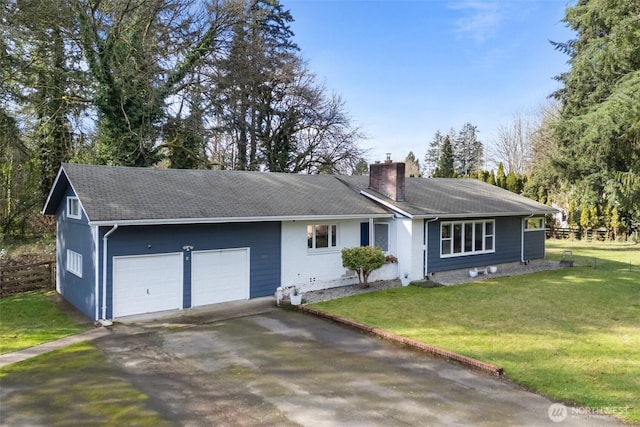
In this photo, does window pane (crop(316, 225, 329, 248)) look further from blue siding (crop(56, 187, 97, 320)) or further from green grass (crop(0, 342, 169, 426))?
green grass (crop(0, 342, 169, 426))

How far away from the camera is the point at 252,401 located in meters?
6.62

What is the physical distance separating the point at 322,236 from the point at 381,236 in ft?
9.19

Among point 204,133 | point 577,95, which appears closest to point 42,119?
point 204,133

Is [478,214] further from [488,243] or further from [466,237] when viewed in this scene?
[488,243]

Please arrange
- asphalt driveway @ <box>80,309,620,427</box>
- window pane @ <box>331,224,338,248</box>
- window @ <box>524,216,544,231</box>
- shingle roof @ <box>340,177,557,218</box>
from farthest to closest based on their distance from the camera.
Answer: window @ <box>524,216,544,231</box> < shingle roof @ <box>340,177,557,218</box> < window pane @ <box>331,224,338,248</box> < asphalt driveway @ <box>80,309,620,427</box>

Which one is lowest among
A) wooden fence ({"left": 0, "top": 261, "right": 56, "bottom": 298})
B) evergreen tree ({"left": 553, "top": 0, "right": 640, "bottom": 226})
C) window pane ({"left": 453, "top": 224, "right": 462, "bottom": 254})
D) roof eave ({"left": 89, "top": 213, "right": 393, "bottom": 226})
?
wooden fence ({"left": 0, "top": 261, "right": 56, "bottom": 298})

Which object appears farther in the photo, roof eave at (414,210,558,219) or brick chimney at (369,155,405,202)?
brick chimney at (369,155,405,202)

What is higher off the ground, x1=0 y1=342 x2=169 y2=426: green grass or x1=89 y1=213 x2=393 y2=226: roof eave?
x1=89 y1=213 x2=393 y2=226: roof eave

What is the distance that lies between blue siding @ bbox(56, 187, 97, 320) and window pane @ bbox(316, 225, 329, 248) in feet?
23.9

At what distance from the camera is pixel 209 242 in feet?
42.7

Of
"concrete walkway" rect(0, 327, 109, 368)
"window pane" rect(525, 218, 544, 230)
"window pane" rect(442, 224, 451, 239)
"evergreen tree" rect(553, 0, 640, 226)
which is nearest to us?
"concrete walkway" rect(0, 327, 109, 368)

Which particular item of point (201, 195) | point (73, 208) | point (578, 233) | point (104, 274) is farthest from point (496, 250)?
point (578, 233)

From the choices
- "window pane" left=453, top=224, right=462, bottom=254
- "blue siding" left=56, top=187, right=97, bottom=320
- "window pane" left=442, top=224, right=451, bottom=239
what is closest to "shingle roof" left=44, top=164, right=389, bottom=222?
"blue siding" left=56, top=187, right=97, bottom=320

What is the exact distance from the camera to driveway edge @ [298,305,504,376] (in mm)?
7746
